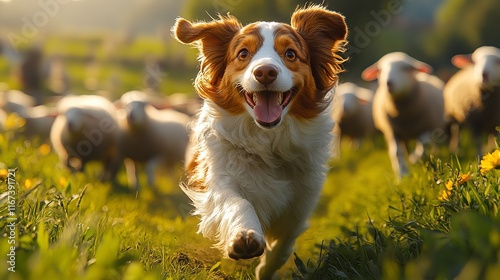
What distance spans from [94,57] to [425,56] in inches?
943

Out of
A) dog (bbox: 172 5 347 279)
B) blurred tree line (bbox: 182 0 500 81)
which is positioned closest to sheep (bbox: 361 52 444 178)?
dog (bbox: 172 5 347 279)

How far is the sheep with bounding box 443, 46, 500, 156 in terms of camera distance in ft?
26.9

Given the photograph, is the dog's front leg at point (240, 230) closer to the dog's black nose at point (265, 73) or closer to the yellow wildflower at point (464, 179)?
the dog's black nose at point (265, 73)

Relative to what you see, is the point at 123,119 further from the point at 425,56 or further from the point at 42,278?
the point at 425,56

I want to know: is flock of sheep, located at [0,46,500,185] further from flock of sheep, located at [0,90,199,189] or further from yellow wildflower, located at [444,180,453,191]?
yellow wildflower, located at [444,180,453,191]

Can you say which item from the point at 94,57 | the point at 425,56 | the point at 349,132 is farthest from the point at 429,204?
the point at 94,57

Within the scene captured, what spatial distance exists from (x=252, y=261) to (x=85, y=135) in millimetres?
4925

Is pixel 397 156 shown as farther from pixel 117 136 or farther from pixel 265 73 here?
pixel 265 73

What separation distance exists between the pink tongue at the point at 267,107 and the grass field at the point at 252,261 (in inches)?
33.6

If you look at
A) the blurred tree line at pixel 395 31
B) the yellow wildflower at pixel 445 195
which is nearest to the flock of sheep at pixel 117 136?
the yellow wildflower at pixel 445 195

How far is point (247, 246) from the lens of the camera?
11.1ft

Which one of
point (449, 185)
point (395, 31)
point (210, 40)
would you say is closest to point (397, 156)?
point (210, 40)

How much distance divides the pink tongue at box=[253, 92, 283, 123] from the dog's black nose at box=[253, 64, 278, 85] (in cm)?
21

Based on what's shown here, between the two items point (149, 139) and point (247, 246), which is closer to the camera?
point (247, 246)
